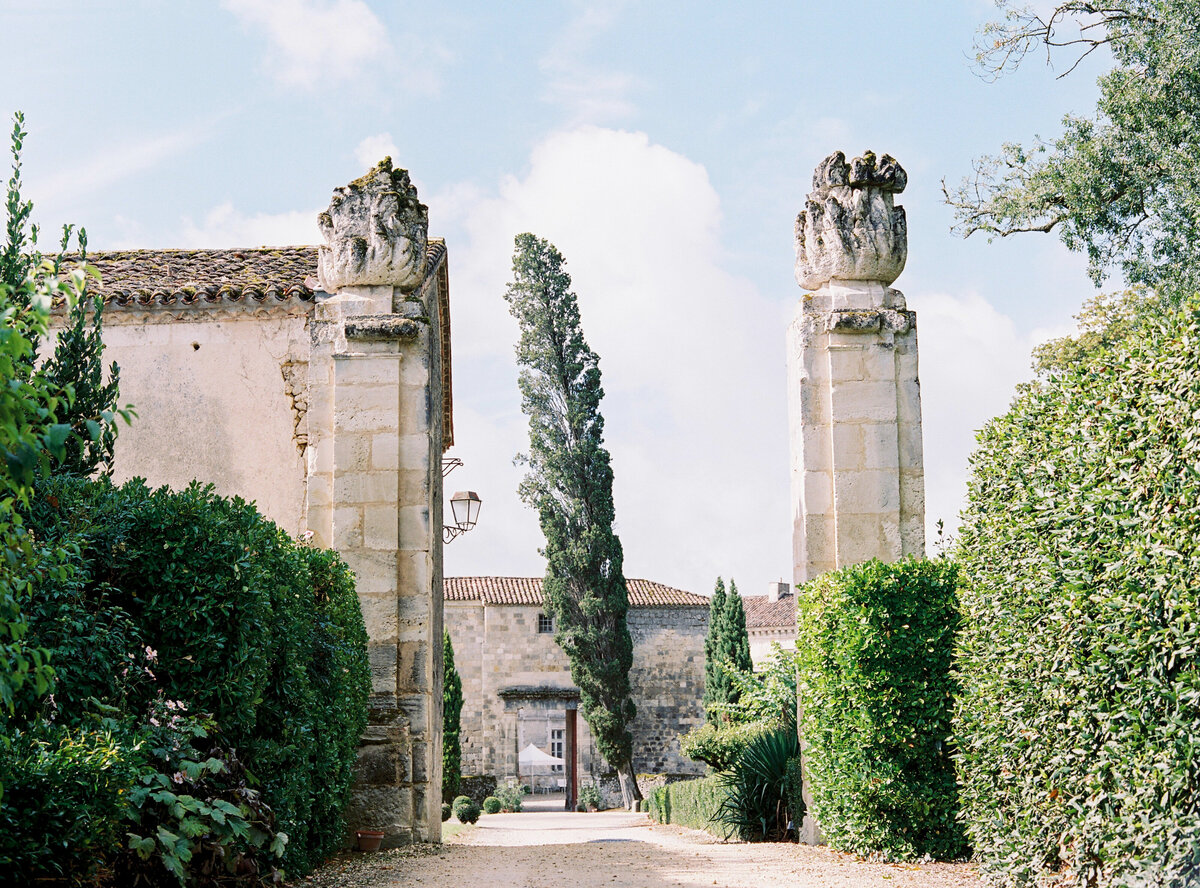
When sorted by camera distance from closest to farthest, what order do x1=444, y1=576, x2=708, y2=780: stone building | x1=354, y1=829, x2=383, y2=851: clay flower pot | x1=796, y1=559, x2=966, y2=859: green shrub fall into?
1. x1=796, y1=559, x2=966, y2=859: green shrub
2. x1=354, y1=829, x2=383, y2=851: clay flower pot
3. x1=444, y1=576, x2=708, y2=780: stone building

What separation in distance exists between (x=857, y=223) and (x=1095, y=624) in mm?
4780

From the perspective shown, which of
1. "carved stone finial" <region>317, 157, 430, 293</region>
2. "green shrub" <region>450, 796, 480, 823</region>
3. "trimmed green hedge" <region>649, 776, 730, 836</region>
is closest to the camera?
"carved stone finial" <region>317, 157, 430, 293</region>

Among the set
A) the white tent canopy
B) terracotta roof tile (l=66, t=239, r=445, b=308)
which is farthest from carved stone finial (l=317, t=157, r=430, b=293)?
the white tent canopy

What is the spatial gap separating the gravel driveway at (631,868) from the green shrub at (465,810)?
12438 mm

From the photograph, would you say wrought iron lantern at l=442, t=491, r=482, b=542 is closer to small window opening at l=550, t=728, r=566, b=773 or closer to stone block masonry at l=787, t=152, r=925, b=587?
stone block masonry at l=787, t=152, r=925, b=587

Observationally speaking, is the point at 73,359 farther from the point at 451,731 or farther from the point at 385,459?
the point at 451,731

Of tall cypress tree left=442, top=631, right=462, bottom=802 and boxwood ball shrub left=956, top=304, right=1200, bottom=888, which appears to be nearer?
boxwood ball shrub left=956, top=304, right=1200, bottom=888

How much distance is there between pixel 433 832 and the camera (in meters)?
8.74

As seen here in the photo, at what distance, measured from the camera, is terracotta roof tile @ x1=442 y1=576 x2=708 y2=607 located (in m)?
30.6

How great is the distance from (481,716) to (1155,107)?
2237 centimetres

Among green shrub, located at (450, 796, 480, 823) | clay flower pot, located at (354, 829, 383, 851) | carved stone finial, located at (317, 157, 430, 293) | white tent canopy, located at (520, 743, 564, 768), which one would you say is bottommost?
white tent canopy, located at (520, 743, 564, 768)

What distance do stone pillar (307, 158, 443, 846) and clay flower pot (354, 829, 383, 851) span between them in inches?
5.4

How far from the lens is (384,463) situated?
8570mm

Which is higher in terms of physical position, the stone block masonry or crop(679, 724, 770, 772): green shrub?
the stone block masonry
